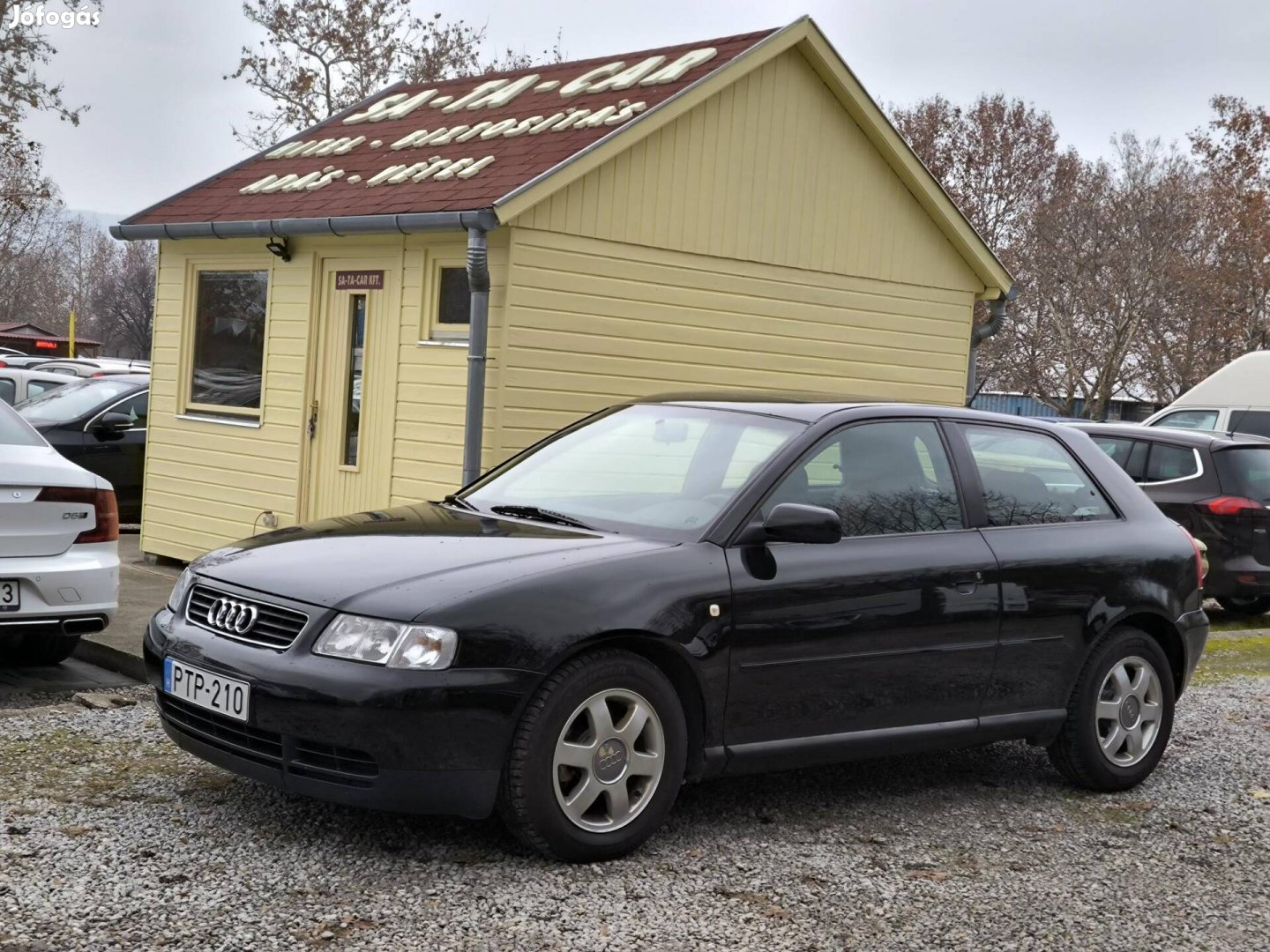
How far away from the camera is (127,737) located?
6.50 m

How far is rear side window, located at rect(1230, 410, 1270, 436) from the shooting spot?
62.1ft

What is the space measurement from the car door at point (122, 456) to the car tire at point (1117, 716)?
406 inches

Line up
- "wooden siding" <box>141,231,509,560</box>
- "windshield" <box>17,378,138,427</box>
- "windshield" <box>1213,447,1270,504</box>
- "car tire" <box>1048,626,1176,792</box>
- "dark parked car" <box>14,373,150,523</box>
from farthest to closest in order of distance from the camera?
"windshield" <box>17,378,138,427</box>
"dark parked car" <box>14,373,150,523</box>
"windshield" <box>1213,447,1270,504</box>
"wooden siding" <box>141,231,509,560</box>
"car tire" <box>1048,626,1176,792</box>

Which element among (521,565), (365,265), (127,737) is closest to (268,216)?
(365,265)

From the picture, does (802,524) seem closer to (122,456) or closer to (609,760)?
(609,760)

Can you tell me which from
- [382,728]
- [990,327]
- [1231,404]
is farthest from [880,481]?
[1231,404]

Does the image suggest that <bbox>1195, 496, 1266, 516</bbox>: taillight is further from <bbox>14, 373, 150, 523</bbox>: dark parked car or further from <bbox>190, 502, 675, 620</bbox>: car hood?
<bbox>14, 373, 150, 523</bbox>: dark parked car

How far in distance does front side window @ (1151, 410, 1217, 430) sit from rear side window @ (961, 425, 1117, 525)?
13157 mm

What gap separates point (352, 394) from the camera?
11523mm

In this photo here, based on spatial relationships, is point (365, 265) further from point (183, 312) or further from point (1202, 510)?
point (1202, 510)

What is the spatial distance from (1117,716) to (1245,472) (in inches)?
270

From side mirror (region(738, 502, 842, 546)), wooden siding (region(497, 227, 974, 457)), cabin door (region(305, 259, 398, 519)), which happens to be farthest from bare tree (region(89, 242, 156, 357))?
side mirror (region(738, 502, 842, 546))

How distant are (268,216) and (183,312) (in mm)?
1543

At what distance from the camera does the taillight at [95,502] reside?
287 inches
